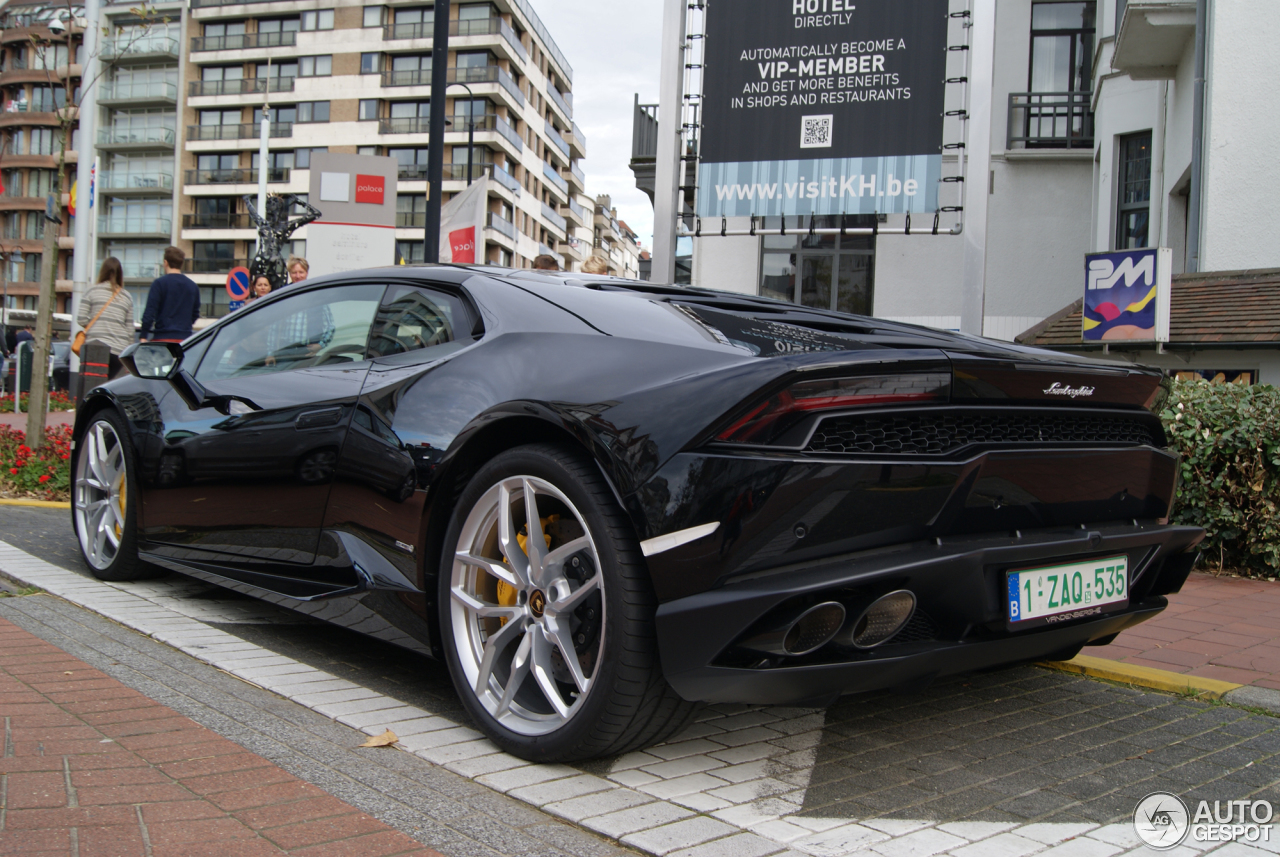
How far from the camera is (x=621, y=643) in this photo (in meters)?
2.39

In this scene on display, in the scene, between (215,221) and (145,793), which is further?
(215,221)

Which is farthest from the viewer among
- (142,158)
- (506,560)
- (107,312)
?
(142,158)

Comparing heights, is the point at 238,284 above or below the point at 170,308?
above

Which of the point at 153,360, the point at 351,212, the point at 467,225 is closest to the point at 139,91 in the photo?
the point at 467,225

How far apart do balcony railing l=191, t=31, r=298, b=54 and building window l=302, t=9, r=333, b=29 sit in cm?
109

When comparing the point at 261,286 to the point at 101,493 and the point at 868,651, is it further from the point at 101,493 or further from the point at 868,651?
the point at 868,651

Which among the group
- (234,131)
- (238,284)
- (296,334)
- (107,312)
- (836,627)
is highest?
(234,131)

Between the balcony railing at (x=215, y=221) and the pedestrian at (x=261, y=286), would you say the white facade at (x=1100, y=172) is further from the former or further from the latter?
the balcony railing at (x=215, y=221)

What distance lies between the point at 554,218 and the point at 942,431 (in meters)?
83.9

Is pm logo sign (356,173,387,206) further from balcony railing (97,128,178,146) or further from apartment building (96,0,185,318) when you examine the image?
balcony railing (97,128,178,146)

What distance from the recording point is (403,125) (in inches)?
2625

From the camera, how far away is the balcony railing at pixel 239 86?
68750mm

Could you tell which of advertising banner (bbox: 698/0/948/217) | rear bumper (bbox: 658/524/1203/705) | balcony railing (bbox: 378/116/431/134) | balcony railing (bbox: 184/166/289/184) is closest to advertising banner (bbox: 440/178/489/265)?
advertising banner (bbox: 698/0/948/217)

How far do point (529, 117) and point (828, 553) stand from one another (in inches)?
2988
